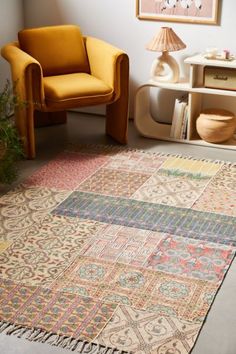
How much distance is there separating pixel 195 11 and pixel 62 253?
2210 mm

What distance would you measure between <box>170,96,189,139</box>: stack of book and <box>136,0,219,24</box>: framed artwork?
0.57 metres

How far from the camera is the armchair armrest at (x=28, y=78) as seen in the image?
12.7ft

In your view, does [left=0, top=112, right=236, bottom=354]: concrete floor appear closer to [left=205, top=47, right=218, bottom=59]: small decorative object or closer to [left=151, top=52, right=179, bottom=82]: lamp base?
[left=151, top=52, right=179, bottom=82]: lamp base

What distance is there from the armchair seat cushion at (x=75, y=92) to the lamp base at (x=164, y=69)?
1.36ft

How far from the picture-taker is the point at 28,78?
12.8 ft

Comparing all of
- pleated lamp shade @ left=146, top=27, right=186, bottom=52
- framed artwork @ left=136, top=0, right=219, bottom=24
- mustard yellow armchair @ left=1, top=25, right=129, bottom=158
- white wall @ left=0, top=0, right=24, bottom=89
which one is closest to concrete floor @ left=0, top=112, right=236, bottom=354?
mustard yellow armchair @ left=1, top=25, right=129, bottom=158

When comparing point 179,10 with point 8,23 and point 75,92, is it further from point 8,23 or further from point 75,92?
point 8,23

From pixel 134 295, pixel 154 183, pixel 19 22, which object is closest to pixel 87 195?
pixel 154 183

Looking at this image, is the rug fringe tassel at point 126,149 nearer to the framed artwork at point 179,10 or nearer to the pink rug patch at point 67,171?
the pink rug patch at point 67,171

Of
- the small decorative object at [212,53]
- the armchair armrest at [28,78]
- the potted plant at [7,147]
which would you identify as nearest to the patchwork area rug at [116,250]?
the potted plant at [7,147]

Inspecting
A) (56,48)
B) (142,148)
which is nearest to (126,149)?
(142,148)

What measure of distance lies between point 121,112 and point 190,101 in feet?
1.55

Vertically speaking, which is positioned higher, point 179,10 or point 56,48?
point 179,10

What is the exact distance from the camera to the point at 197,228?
10.5 feet
